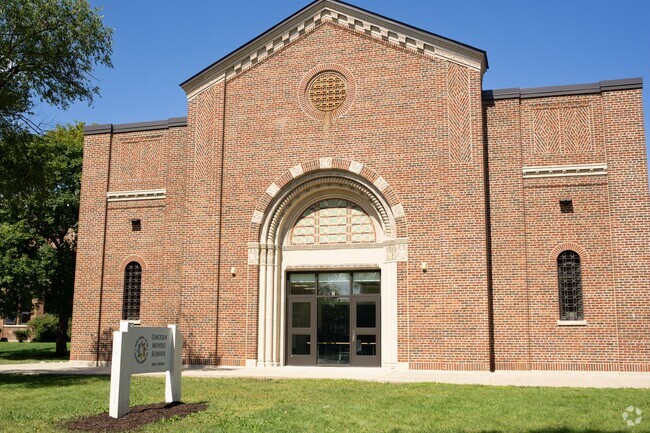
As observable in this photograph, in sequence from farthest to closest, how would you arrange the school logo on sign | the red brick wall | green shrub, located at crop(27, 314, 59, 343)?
green shrub, located at crop(27, 314, 59, 343) < the red brick wall < the school logo on sign

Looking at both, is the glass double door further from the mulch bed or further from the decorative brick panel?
the mulch bed

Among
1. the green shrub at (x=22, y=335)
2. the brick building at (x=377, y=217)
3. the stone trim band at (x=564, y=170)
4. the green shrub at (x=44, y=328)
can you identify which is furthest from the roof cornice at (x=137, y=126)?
the green shrub at (x=22, y=335)

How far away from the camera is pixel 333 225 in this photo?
829 inches

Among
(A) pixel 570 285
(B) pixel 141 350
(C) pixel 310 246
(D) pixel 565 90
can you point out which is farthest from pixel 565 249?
(B) pixel 141 350

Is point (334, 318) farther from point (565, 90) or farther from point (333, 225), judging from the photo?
point (565, 90)

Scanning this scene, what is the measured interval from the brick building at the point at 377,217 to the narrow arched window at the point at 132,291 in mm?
69

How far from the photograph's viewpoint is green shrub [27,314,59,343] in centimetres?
4225

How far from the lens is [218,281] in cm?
2061

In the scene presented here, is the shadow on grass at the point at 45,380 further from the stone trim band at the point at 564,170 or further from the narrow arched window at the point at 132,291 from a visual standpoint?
the stone trim band at the point at 564,170

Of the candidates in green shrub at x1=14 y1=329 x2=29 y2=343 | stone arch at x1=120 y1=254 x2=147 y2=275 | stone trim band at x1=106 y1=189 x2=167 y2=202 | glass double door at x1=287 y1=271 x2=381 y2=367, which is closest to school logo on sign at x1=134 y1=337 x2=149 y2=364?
glass double door at x1=287 y1=271 x2=381 y2=367

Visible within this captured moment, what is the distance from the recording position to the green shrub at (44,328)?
42.2m

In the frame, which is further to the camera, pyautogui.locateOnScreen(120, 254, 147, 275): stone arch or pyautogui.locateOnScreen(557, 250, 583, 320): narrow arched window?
pyautogui.locateOnScreen(120, 254, 147, 275): stone arch

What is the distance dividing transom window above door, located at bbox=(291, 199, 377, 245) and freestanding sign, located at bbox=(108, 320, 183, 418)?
903cm

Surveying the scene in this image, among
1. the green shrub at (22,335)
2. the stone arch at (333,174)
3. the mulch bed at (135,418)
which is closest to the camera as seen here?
the mulch bed at (135,418)
